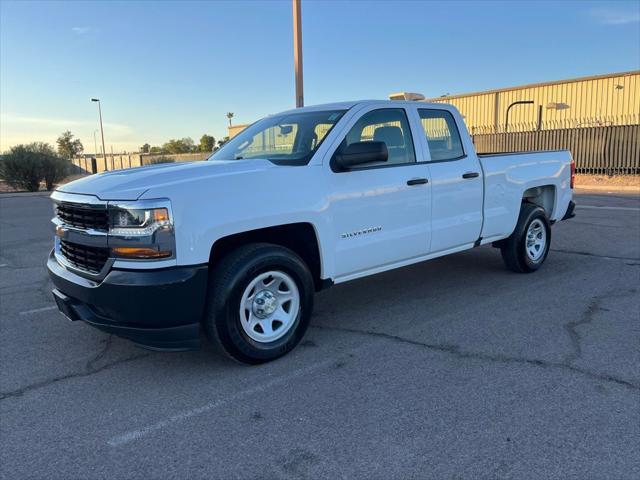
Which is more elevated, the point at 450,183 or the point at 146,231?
the point at 450,183

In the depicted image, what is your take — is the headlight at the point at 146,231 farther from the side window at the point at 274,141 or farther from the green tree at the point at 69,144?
the green tree at the point at 69,144

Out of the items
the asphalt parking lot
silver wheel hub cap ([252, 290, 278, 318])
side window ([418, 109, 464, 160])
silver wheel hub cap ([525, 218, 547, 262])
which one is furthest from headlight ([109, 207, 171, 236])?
silver wheel hub cap ([525, 218, 547, 262])

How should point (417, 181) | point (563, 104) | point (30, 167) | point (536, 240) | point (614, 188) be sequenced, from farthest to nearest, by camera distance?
point (30, 167) → point (563, 104) → point (614, 188) → point (536, 240) → point (417, 181)

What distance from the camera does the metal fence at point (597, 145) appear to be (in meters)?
21.3

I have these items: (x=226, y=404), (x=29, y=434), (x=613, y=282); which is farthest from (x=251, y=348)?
(x=613, y=282)

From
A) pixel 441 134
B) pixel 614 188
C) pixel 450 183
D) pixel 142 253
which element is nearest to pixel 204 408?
pixel 142 253

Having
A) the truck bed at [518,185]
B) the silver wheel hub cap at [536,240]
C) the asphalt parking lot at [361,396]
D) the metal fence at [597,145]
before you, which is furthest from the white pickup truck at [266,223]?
the metal fence at [597,145]

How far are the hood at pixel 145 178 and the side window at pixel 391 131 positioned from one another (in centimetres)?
110

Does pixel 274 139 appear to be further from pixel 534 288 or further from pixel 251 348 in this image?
pixel 534 288

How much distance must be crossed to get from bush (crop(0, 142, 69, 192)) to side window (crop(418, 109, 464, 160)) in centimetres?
2618

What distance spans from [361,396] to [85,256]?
84.9 inches

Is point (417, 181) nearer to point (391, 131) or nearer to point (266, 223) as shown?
point (391, 131)

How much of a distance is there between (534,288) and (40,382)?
16.1ft

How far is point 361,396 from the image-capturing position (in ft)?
11.4
